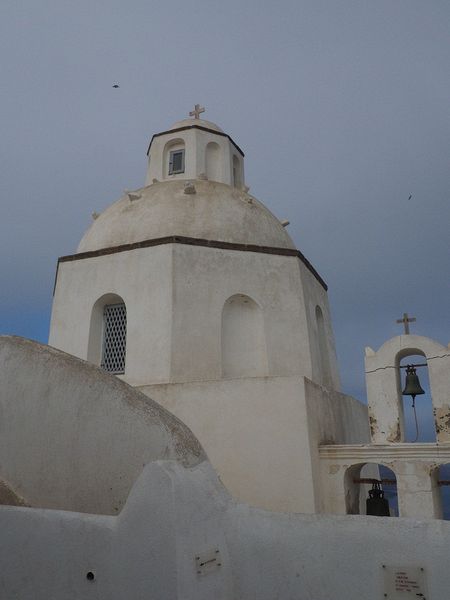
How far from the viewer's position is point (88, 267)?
30.8 ft

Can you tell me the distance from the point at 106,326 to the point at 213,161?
→ 619 cm

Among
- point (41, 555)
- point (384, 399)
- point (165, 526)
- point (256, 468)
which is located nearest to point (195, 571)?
point (165, 526)

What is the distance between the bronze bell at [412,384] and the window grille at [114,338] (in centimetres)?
497

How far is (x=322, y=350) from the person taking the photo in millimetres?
10258

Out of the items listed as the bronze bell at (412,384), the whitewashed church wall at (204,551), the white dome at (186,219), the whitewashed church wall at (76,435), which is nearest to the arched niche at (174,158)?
the white dome at (186,219)

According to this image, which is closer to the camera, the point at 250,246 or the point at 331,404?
the point at 331,404

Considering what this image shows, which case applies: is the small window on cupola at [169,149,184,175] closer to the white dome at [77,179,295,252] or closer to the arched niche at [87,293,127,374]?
the white dome at [77,179,295,252]

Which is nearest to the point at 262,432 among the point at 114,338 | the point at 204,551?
the point at 114,338

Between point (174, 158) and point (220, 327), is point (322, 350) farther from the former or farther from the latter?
point (174, 158)

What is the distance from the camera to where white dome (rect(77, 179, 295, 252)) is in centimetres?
974

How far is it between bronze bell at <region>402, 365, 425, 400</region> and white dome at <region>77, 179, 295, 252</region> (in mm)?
4060

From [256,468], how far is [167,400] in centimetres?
174

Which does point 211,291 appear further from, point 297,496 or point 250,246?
point 297,496

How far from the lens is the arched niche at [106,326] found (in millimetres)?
8953
